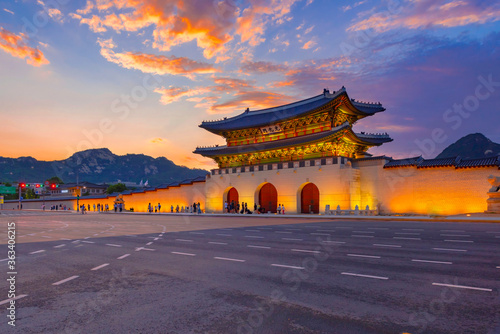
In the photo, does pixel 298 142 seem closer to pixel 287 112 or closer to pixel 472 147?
pixel 287 112

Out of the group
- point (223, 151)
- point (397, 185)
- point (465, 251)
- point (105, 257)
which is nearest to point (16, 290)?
point (105, 257)

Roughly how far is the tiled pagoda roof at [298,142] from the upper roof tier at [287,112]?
278cm

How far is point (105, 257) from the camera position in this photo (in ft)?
31.9

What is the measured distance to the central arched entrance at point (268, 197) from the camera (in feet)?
136

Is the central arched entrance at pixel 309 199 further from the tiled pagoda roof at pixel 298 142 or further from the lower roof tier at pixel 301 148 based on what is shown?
the tiled pagoda roof at pixel 298 142

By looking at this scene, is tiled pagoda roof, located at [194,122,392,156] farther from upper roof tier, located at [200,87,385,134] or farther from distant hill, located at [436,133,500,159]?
distant hill, located at [436,133,500,159]

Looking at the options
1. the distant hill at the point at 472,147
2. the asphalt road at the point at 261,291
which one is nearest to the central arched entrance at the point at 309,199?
the asphalt road at the point at 261,291

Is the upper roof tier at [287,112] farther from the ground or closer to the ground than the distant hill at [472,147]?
closer to the ground

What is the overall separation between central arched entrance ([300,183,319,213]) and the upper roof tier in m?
9.14

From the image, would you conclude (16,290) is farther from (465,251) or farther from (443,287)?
(465,251)

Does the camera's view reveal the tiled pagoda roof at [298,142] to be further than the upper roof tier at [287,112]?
No

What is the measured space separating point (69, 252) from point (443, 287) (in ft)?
36.5

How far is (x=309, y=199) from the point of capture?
126 ft

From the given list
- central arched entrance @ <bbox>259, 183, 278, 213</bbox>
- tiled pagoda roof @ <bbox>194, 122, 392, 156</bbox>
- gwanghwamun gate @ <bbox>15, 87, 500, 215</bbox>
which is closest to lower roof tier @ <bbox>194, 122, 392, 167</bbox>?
tiled pagoda roof @ <bbox>194, 122, 392, 156</bbox>
